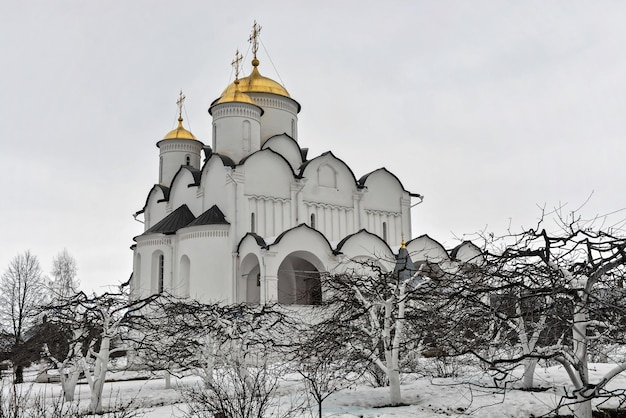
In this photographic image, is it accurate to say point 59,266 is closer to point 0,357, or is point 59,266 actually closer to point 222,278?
point 222,278

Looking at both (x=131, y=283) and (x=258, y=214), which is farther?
(x=131, y=283)

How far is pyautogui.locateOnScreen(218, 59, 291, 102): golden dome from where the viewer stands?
1101 inches

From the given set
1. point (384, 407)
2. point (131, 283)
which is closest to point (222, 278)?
point (131, 283)

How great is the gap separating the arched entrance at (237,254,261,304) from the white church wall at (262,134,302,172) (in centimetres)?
457

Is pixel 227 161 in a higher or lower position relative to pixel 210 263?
higher

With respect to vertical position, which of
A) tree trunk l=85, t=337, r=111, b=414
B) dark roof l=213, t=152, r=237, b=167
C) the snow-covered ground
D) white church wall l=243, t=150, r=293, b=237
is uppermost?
dark roof l=213, t=152, r=237, b=167

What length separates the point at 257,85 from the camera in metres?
28.3

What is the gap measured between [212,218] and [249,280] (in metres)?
2.64

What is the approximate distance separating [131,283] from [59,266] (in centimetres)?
1674

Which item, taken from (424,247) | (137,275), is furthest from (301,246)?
(137,275)

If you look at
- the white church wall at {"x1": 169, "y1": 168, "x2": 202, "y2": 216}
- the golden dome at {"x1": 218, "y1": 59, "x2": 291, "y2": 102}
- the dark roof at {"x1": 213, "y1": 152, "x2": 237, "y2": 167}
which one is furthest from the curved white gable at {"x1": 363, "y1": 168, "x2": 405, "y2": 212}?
the white church wall at {"x1": 169, "y1": 168, "x2": 202, "y2": 216}

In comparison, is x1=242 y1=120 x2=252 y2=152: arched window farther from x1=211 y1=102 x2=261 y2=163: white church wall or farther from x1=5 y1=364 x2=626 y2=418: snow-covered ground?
x1=5 y1=364 x2=626 y2=418: snow-covered ground

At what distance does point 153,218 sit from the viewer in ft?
91.4

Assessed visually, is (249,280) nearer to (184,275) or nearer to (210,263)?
(210,263)
